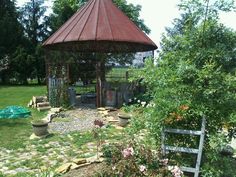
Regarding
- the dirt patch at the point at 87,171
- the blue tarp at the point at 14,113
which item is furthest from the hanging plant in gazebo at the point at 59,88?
the dirt patch at the point at 87,171

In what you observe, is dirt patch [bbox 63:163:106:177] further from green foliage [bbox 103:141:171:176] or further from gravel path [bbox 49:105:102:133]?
gravel path [bbox 49:105:102:133]

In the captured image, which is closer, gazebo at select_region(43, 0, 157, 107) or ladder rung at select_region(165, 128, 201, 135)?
ladder rung at select_region(165, 128, 201, 135)

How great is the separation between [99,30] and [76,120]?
405 centimetres

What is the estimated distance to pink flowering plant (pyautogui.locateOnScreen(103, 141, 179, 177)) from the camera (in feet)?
14.3

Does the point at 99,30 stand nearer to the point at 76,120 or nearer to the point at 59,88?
the point at 59,88

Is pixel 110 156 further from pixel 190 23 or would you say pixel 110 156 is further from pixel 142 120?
pixel 190 23

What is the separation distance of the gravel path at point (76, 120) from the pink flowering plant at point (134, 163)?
499 centimetres

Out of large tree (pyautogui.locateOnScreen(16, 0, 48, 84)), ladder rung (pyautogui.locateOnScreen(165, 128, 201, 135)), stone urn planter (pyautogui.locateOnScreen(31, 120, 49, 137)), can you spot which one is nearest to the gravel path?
stone urn planter (pyautogui.locateOnScreen(31, 120, 49, 137))

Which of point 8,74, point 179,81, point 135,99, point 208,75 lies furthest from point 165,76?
point 8,74

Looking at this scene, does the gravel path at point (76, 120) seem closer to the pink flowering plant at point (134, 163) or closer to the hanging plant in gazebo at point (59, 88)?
the hanging plant in gazebo at point (59, 88)

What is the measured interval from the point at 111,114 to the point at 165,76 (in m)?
7.47

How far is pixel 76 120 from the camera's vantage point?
11.4 m

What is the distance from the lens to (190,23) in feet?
17.0

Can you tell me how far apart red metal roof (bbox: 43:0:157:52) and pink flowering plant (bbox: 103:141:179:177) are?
864cm
